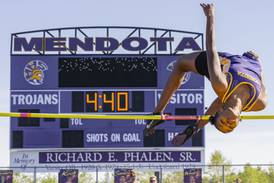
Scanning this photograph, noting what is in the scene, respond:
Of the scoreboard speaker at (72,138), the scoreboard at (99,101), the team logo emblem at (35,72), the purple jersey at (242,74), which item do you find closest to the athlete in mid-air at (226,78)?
the purple jersey at (242,74)

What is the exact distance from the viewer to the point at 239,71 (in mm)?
8852

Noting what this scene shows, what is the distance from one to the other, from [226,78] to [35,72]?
14362 mm

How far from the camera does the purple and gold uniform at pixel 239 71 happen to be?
871 cm

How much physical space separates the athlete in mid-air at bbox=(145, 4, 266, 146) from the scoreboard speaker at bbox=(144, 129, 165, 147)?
1212 cm

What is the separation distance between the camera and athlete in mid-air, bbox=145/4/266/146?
8375mm

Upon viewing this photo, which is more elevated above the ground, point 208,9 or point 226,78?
point 208,9

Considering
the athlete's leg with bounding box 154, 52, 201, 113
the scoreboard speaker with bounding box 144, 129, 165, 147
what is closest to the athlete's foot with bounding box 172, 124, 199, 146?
the athlete's leg with bounding box 154, 52, 201, 113

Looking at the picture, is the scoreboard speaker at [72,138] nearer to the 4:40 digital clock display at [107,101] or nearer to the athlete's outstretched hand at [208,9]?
the 4:40 digital clock display at [107,101]

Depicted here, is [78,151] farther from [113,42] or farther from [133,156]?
[113,42]

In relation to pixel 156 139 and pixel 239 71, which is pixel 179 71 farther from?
pixel 156 139

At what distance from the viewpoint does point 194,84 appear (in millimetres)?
22453

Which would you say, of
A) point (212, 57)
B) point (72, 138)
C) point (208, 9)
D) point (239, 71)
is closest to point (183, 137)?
point (239, 71)

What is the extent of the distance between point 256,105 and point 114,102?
12.9m

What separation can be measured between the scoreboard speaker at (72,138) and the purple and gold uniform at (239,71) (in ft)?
42.7
